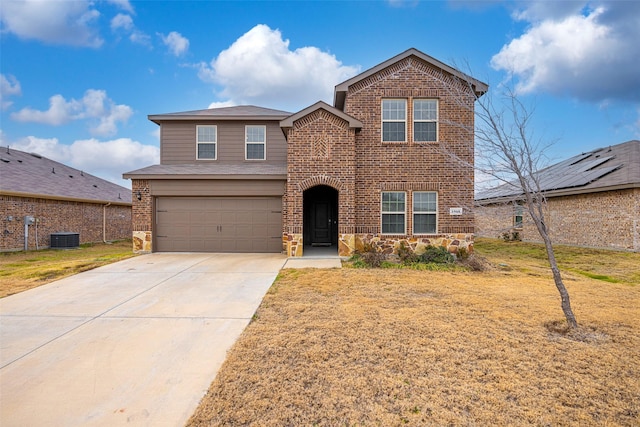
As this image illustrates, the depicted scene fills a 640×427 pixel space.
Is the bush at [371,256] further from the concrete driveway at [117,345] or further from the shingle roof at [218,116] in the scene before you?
the shingle roof at [218,116]

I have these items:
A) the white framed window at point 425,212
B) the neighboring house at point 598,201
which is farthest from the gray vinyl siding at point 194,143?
the neighboring house at point 598,201

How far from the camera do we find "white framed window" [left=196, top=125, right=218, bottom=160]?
588 inches

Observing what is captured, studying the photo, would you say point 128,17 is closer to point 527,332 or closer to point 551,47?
point 551,47

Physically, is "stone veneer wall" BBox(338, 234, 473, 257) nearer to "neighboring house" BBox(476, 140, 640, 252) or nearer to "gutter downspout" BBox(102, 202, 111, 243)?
"neighboring house" BBox(476, 140, 640, 252)

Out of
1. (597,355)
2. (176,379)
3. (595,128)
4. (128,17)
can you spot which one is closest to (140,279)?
(176,379)

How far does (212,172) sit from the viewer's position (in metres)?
12.6

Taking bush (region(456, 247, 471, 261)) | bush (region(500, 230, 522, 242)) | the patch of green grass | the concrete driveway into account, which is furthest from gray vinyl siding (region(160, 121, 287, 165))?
bush (region(500, 230, 522, 242))

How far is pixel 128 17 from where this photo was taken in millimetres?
14031

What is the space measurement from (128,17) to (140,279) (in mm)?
12318

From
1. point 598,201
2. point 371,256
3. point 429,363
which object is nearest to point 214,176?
point 371,256

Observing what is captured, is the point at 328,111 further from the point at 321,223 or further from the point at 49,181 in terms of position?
the point at 49,181

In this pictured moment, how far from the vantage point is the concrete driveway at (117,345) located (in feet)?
9.86

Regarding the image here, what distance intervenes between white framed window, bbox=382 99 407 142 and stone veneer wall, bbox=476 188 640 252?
3.83 metres

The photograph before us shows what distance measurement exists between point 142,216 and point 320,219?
754 cm
